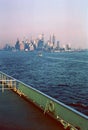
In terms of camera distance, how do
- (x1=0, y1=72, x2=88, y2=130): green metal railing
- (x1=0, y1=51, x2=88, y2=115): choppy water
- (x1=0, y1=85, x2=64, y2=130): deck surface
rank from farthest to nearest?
1. (x1=0, y1=51, x2=88, y2=115): choppy water
2. (x1=0, y1=85, x2=64, y2=130): deck surface
3. (x1=0, y1=72, x2=88, y2=130): green metal railing

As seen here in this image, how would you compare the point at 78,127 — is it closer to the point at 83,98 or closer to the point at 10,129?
the point at 10,129

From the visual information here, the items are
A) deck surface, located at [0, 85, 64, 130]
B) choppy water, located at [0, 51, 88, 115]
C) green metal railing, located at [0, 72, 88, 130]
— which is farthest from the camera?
choppy water, located at [0, 51, 88, 115]

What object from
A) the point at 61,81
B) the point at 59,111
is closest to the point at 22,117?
the point at 59,111

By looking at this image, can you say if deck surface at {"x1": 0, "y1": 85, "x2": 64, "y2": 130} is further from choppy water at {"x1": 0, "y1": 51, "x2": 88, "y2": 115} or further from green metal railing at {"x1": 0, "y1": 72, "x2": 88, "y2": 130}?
choppy water at {"x1": 0, "y1": 51, "x2": 88, "y2": 115}

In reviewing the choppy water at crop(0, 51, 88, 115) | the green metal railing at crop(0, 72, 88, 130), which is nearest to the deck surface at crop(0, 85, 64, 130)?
the green metal railing at crop(0, 72, 88, 130)

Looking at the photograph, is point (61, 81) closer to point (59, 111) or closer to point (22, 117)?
point (22, 117)

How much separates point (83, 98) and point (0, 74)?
21180 millimetres

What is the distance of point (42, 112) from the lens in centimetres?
1260

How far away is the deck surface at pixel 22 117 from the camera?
33.5ft

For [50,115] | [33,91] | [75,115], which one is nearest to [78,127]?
[75,115]

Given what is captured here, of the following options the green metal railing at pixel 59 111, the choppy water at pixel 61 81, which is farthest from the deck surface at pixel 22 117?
the choppy water at pixel 61 81

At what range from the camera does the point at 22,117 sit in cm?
1167

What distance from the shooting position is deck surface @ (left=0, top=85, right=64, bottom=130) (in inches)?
402

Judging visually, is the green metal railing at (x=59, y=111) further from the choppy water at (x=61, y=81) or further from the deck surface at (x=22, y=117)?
the choppy water at (x=61, y=81)
